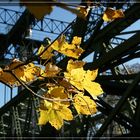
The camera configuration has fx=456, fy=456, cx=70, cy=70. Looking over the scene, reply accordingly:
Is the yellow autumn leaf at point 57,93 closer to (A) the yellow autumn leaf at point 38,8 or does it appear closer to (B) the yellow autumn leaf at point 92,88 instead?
(B) the yellow autumn leaf at point 92,88

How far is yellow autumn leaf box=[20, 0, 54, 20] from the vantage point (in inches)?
16.3

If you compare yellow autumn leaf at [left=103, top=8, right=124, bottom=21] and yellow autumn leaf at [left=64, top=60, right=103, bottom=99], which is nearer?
yellow autumn leaf at [left=103, top=8, right=124, bottom=21]

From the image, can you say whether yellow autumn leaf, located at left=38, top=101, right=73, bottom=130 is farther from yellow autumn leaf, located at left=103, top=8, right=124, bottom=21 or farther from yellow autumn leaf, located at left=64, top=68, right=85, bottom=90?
yellow autumn leaf, located at left=103, top=8, right=124, bottom=21

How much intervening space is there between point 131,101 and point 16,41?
16.9ft

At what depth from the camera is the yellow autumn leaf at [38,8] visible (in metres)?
0.41

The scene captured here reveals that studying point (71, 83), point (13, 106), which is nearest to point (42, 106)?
point (71, 83)

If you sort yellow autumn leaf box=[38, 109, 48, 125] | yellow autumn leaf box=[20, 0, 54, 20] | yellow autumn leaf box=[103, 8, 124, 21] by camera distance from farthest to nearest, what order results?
yellow autumn leaf box=[38, 109, 48, 125]
yellow autumn leaf box=[103, 8, 124, 21]
yellow autumn leaf box=[20, 0, 54, 20]

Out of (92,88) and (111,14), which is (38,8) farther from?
(92,88)

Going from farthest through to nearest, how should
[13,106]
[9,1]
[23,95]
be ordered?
[13,106]
[23,95]
[9,1]

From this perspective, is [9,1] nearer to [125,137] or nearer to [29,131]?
[125,137]

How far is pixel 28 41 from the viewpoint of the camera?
12.6m

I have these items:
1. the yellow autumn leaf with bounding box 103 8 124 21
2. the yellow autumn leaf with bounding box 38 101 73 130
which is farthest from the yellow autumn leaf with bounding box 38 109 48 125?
the yellow autumn leaf with bounding box 103 8 124 21

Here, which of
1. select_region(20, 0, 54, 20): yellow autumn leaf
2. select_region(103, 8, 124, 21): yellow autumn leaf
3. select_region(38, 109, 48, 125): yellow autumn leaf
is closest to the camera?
select_region(20, 0, 54, 20): yellow autumn leaf

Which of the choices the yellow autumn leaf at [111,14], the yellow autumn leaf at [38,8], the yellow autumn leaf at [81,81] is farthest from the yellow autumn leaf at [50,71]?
the yellow autumn leaf at [38,8]
